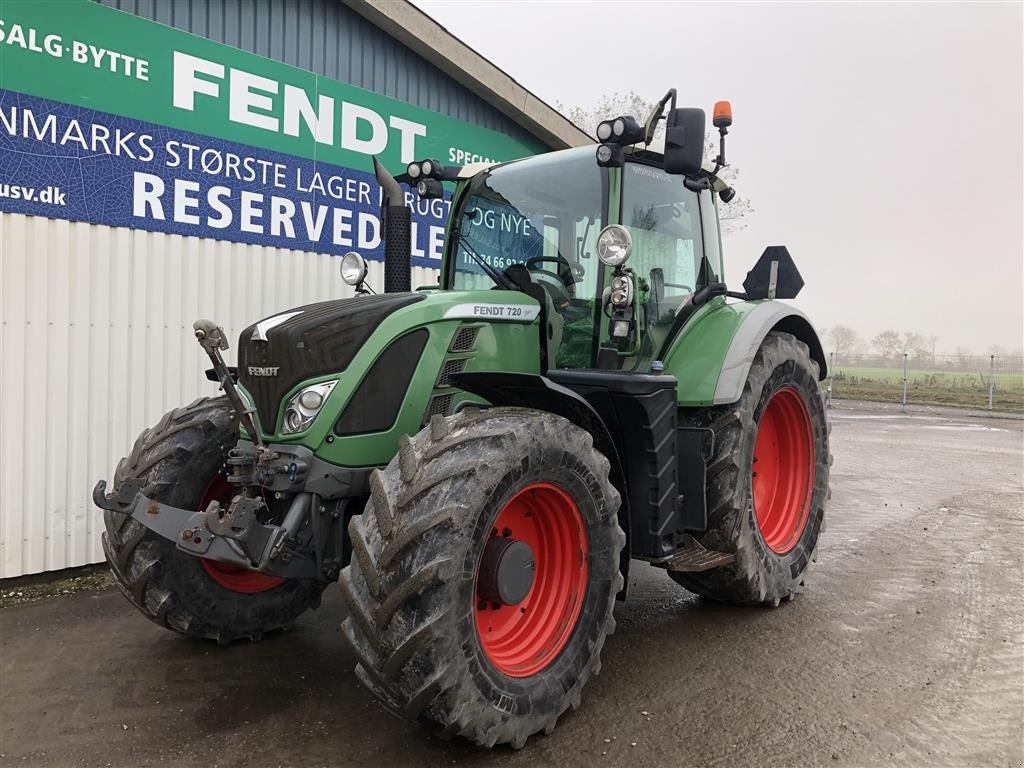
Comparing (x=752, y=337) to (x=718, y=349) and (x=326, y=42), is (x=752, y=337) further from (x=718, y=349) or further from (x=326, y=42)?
(x=326, y=42)

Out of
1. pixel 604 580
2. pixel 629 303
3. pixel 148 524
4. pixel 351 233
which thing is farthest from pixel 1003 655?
pixel 351 233

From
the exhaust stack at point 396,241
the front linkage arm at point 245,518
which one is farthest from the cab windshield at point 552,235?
the front linkage arm at point 245,518

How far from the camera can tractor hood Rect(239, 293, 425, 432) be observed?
10.5ft

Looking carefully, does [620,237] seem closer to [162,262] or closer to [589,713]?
[589,713]

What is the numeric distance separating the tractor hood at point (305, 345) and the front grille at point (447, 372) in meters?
0.32

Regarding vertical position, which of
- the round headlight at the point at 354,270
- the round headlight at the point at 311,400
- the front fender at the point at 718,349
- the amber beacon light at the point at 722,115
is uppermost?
the amber beacon light at the point at 722,115

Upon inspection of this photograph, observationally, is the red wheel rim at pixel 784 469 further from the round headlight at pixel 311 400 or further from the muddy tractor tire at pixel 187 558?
the round headlight at pixel 311 400

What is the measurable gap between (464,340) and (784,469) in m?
2.60

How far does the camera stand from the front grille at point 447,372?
339 cm

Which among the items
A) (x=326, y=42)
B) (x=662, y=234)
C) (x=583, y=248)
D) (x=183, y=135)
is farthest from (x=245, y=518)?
(x=326, y=42)

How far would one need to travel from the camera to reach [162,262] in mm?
5469

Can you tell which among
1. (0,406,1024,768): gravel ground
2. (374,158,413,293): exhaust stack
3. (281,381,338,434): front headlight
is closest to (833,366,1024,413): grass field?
(0,406,1024,768): gravel ground

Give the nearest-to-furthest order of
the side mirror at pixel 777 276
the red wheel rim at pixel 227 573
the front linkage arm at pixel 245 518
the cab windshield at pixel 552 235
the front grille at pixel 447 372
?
the front linkage arm at pixel 245 518, the front grille at pixel 447 372, the red wheel rim at pixel 227 573, the cab windshield at pixel 552 235, the side mirror at pixel 777 276

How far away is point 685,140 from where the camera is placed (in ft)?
11.2
